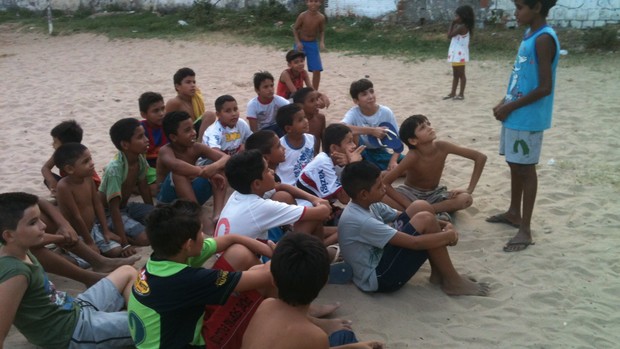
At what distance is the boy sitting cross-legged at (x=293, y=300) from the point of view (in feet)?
7.39

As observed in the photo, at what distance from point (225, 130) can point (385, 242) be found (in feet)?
7.49

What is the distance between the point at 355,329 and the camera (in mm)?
3117

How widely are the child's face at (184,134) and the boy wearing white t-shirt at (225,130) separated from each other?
15.3 inches

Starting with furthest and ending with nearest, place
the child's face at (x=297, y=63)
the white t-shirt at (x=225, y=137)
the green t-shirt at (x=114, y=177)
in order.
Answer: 1. the child's face at (x=297, y=63)
2. the white t-shirt at (x=225, y=137)
3. the green t-shirt at (x=114, y=177)

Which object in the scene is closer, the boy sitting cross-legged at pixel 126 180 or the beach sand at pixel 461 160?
the beach sand at pixel 461 160

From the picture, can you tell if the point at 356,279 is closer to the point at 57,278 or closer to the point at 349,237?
the point at 349,237

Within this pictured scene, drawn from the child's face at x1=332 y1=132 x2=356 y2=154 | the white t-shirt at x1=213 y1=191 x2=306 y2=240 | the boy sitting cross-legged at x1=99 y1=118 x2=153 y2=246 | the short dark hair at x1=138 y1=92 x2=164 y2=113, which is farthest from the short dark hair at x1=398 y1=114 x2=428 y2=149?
the short dark hair at x1=138 y1=92 x2=164 y2=113

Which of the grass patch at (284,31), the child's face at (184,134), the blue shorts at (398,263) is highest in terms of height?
the grass patch at (284,31)

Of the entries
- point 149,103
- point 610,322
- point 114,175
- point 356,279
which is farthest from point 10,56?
point 610,322

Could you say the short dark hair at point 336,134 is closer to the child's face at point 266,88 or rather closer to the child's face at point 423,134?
the child's face at point 423,134

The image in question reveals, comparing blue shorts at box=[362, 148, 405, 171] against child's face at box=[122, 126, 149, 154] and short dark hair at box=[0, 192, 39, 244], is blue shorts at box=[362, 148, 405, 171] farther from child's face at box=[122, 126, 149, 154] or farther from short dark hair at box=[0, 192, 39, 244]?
short dark hair at box=[0, 192, 39, 244]

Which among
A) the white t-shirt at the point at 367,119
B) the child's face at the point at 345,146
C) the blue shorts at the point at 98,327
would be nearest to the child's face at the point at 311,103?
the white t-shirt at the point at 367,119

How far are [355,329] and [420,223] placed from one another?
687 mm

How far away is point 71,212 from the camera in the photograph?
3.82 metres
